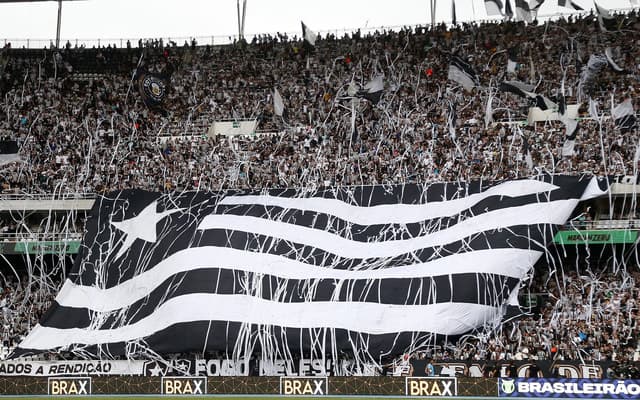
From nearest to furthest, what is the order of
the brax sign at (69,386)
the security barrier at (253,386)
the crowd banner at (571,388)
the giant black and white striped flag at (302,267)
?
the crowd banner at (571,388), the security barrier at (253,386), the brax sign at (69,386), the giant black and white striped flag at (302,267)

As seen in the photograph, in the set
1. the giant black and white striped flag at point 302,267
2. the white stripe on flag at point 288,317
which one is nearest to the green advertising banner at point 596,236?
the giant black and white striped flag at point 302,267

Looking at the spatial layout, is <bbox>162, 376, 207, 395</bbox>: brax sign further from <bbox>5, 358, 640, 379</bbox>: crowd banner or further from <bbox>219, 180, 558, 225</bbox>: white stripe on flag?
<bbox>219, 180, 558, 225</bbox>: white stripe on flag

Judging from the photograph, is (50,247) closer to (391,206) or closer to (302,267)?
(302,267)

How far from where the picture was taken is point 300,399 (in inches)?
1009

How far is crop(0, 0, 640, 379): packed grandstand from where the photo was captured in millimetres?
29031

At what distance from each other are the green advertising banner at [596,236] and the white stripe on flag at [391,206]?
6.20 ft

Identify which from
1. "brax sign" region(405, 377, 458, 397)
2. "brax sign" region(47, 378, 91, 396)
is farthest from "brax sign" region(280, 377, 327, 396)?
"brax sign" region(47, 378, 91, 396)

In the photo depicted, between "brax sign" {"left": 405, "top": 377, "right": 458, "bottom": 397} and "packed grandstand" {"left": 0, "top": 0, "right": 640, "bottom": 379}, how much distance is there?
1548 mm

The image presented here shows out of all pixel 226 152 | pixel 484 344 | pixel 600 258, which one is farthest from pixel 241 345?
pixel 600 258

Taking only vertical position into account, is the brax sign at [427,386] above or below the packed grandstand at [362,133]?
below

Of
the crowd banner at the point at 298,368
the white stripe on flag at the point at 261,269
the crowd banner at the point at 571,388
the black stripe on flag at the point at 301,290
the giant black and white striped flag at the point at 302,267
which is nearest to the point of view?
the crowd banner at the point at 571,388

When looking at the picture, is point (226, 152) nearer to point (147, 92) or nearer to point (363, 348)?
point (147, 92)

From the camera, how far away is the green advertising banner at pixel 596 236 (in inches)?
1175

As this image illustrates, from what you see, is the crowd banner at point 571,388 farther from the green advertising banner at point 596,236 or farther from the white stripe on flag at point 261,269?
the green advertising banner at point 596,236
